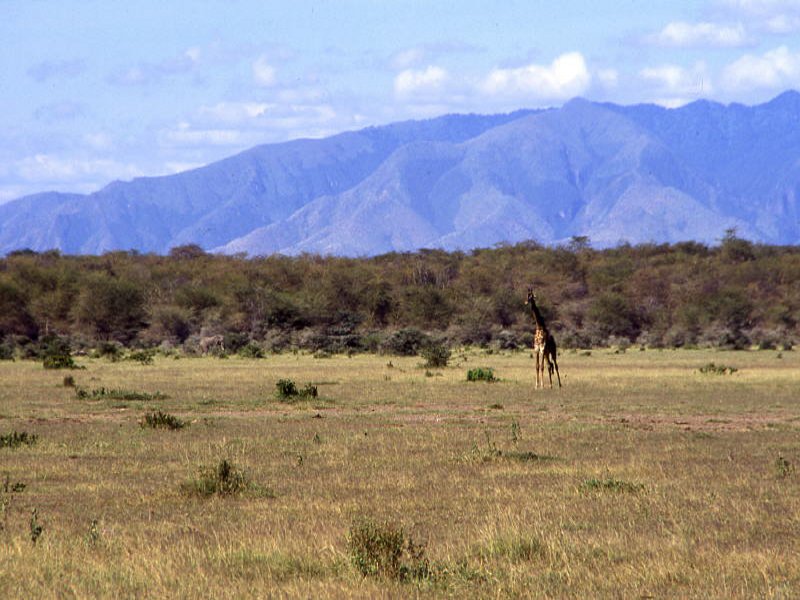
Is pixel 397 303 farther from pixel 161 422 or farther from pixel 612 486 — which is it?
pixel 612 486

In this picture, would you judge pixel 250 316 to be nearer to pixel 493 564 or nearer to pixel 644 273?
pixel 644 273

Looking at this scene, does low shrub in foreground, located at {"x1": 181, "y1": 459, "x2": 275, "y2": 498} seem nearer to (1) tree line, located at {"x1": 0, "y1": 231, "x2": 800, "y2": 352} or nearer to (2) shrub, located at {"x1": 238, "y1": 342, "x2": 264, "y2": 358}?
(2) shrub, located at {"x1": 238, "y1": 342, "x2": 264, "y2": 358}

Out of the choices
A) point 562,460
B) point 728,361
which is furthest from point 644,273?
point 562,460

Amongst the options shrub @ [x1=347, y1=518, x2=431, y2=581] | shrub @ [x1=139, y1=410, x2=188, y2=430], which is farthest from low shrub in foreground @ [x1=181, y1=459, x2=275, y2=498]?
shrub @ [x1=139, y1=410, x2=188, y2=430]

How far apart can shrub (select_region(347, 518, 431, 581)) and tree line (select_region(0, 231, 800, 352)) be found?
44637 mm

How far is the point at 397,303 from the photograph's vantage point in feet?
246

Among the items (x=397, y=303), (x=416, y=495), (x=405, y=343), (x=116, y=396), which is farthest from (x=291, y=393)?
(x=397, y=303)

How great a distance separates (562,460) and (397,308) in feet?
196

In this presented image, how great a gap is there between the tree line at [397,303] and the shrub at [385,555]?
4464cm

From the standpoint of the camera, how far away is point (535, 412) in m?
22.5

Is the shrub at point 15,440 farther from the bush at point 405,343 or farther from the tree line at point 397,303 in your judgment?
the tree line at point 397,303

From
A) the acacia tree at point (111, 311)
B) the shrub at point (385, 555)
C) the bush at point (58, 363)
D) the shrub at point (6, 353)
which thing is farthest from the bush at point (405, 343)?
the shrub at point (385, 555)

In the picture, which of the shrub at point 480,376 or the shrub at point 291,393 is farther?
the shrub at point 480,376

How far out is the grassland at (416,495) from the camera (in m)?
8.52
